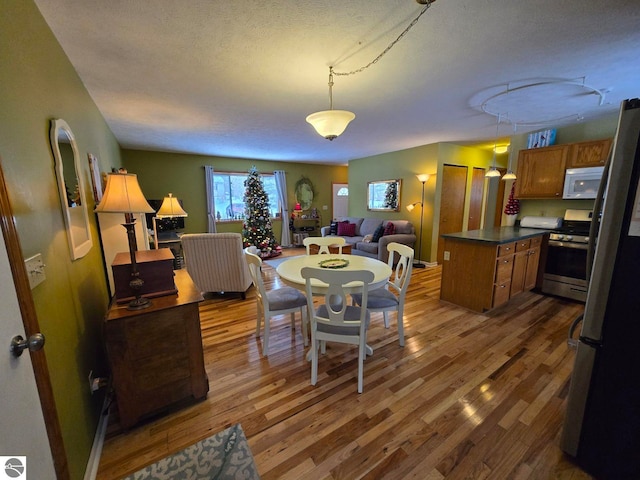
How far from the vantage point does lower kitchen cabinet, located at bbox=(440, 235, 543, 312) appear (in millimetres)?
2914

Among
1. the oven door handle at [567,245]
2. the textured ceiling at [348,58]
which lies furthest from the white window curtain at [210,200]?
the oven door handle at [567,245]

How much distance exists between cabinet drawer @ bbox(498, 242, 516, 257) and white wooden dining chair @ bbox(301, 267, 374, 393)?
6.65 feet

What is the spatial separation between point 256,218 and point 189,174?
1.93 metres

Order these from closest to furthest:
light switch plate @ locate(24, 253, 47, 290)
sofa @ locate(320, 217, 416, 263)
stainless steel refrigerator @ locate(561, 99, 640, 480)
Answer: light switch plate @ locate(24, 253, 47, 290) → stainless steel refrigerator @ locate(561, 99, 640, 480) → sofa @ locate(320, 217, 416, 263)

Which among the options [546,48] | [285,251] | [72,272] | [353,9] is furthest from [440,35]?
[285,251]

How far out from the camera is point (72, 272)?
4.86 ft

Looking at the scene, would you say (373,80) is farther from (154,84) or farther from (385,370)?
(385,370)

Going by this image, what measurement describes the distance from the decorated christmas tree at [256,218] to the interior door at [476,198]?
15.6ft

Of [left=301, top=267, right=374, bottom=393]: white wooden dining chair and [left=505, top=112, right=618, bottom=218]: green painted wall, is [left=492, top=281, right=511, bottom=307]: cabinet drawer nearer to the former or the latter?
[left=505, top=112, right=618, bottom=218]: green painted wall

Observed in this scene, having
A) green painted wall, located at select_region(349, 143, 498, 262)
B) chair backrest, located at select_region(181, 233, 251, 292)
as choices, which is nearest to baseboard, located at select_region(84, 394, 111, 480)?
chair backrest, located at select_region(181, 233, 251, 292)

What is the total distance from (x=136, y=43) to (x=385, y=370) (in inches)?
121

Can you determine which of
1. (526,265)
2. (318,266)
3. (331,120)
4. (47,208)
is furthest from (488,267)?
(47,208)

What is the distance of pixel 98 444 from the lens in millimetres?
1430

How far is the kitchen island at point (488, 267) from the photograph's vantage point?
114 inches
